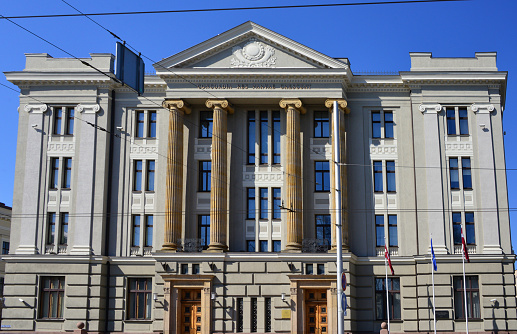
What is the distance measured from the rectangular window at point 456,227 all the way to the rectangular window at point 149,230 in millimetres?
19386

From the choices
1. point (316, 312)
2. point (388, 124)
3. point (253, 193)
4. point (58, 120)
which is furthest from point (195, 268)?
point (388, 124)

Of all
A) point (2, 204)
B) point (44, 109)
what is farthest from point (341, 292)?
point (2, 204)

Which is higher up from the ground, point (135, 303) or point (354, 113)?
point (354, 113)

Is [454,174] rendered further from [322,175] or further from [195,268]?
[195,268]

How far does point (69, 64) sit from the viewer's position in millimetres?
49000

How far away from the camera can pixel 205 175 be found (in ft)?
159

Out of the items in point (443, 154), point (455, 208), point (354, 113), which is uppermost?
point (354, 113)

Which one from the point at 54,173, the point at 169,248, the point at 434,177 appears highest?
the point at 54,173

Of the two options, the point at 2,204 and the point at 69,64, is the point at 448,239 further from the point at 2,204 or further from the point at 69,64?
the point at 2,204

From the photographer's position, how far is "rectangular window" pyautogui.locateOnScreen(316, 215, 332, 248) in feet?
154

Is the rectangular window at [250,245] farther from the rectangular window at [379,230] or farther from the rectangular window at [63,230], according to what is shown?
the rectangular window at [63,230]

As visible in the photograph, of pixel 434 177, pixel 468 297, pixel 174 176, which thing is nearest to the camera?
pixel 468 297

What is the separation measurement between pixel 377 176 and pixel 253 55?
37.3 feet

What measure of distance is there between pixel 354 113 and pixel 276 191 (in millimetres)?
7434
